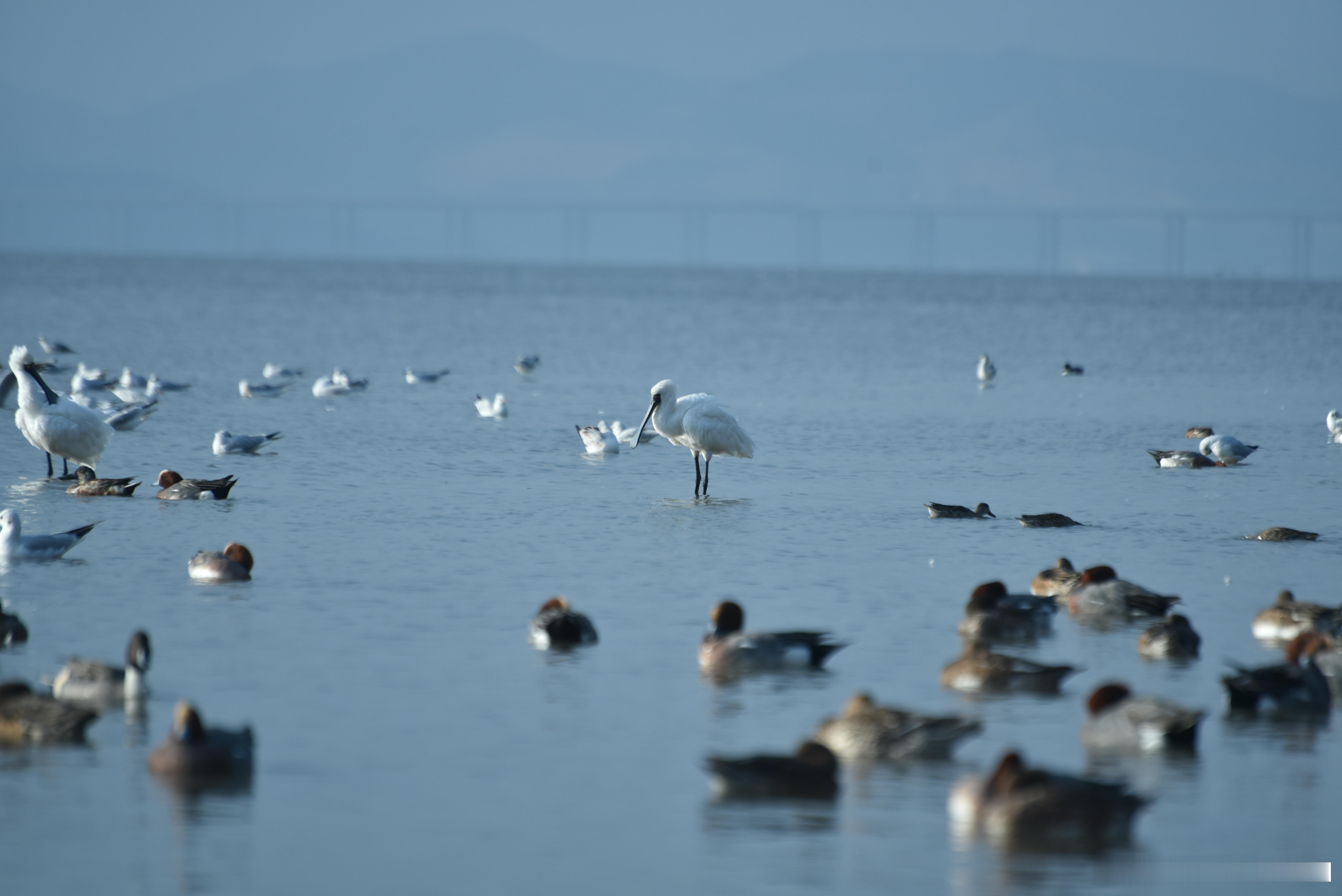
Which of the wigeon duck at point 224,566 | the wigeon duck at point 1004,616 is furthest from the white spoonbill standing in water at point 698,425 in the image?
the wigeon duck at point 1004,616

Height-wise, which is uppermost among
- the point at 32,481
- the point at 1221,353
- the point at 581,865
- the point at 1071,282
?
the point at 1071,282

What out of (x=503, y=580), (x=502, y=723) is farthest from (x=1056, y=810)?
(x=503, y=580)

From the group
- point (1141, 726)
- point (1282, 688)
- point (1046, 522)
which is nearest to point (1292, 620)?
point (1282, 688)

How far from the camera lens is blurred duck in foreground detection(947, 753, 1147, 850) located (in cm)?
742

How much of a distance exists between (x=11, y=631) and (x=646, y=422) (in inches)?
427

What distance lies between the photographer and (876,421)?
1115 inches

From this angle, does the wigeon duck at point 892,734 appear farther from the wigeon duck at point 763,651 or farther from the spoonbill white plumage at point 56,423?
the spoonbill white plumage at point 56,423

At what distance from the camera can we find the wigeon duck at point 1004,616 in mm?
10938

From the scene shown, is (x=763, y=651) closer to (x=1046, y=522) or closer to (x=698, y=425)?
(x=1046, y=522)

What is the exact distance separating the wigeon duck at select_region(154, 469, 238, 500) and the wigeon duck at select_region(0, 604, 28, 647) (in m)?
6.16

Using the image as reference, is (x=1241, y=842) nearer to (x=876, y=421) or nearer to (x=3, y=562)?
(x=3, y=562)

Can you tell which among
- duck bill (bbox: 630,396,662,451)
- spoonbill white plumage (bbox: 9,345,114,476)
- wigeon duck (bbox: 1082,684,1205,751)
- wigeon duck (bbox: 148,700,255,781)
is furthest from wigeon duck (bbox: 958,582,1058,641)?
spoonbill white plumage (bbox: 9,345,114,476)

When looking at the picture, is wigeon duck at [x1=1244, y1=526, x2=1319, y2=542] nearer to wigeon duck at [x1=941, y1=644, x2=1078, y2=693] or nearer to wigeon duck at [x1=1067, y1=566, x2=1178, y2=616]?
wigeon duck at [x1=1067, y1=566, x2=1178, y2=616]

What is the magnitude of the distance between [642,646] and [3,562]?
17.3 ft
